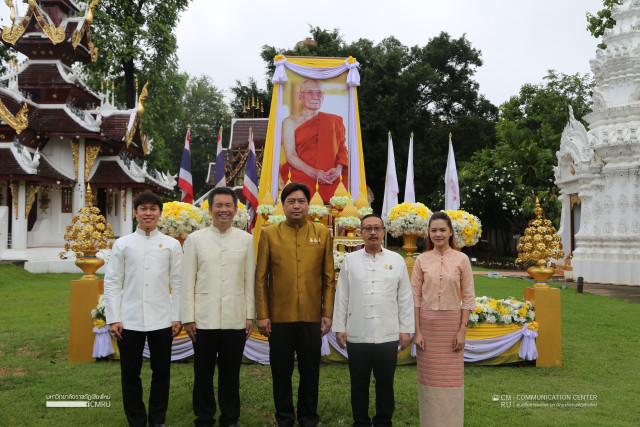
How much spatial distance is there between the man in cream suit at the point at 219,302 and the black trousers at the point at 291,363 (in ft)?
0.83

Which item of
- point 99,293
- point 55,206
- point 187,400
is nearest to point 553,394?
point 187,400

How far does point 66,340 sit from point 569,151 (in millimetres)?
15057

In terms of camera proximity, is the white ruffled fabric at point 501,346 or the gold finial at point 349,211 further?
the gold finial at point 349,211

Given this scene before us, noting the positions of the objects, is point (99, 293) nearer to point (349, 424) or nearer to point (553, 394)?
point (349, 424)

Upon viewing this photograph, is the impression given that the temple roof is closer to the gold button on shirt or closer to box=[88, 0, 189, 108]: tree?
box=[88, 0, 189, 108]: tree

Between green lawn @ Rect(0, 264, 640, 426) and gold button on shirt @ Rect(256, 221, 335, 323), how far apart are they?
0.98 metres

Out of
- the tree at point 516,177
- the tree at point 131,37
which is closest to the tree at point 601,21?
the tree at point 516,177

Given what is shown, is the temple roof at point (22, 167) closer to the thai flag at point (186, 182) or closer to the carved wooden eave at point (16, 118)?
the carved wooden eave at point (16, 118)

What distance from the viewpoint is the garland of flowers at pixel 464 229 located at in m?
6.06

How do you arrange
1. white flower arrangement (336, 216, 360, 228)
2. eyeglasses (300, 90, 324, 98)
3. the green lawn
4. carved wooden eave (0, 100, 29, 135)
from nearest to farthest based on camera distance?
the green lawn → white flower arrangement (336, 216, 360, 228) → eyeglasses (300, 90, 324, 98) → carved wooden eave (0, 100, 29, 135)

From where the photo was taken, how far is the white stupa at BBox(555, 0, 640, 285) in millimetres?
13773

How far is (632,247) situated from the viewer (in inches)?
538

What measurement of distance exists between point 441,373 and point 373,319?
0.60 metres

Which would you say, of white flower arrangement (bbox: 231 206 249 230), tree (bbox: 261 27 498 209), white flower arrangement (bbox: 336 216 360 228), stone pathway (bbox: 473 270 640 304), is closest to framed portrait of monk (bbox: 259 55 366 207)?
white flower arrangement (bbox: 336 216 360 228)
